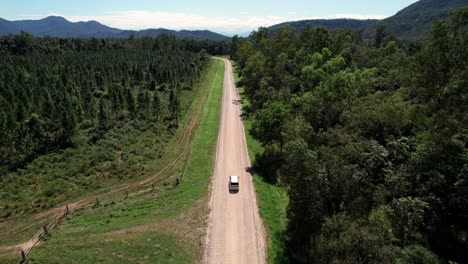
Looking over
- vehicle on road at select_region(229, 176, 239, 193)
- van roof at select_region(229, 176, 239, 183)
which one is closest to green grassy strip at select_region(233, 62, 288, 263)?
vehicle on road at select_region(229, 176, 239, 193)

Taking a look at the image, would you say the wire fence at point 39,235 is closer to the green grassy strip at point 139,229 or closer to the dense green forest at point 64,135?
the green grassy strip at point 139,229

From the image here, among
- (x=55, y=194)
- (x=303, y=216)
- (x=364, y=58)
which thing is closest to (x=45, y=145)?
(x=55, y=194)

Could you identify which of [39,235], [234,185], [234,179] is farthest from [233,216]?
[39,235]

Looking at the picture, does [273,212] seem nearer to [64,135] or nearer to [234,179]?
[234,179]

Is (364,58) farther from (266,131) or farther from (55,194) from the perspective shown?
(55,194)

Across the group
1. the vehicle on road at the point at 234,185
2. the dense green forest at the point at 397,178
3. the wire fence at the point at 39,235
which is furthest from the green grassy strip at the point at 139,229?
the dense green forest at the point at 397,178

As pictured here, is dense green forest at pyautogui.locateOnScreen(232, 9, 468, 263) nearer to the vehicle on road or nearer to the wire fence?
the vehicle on road
